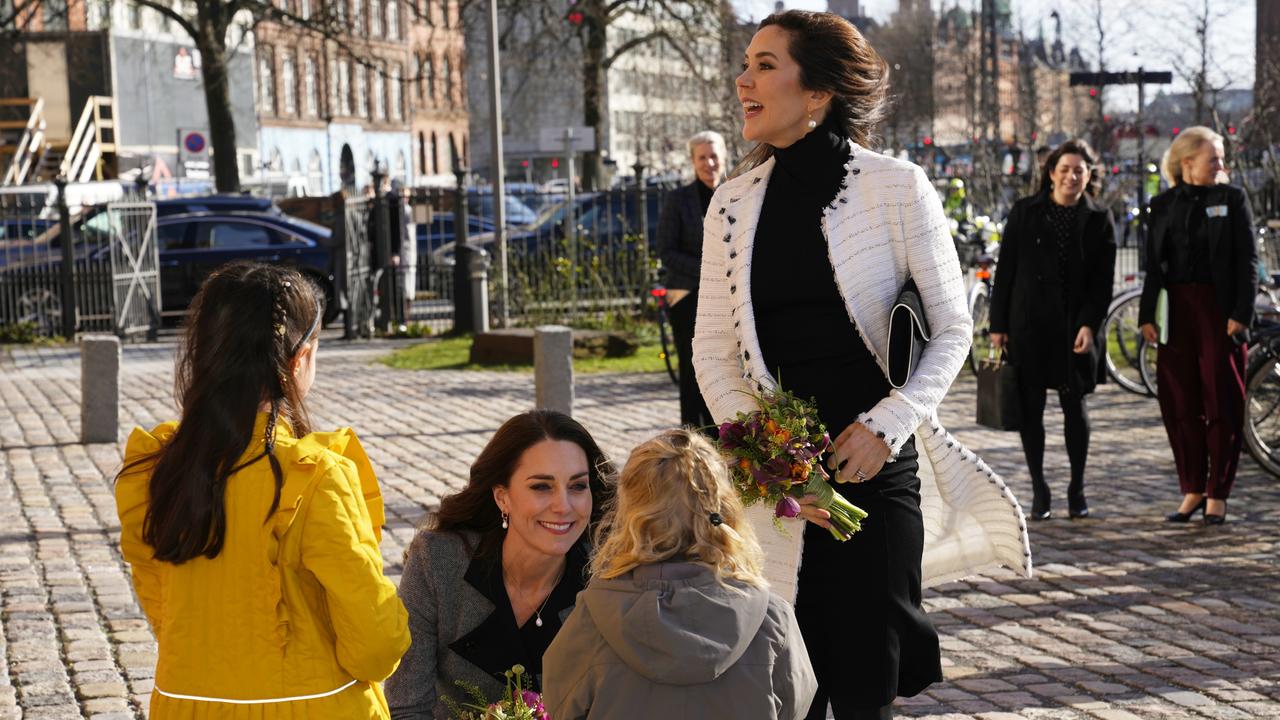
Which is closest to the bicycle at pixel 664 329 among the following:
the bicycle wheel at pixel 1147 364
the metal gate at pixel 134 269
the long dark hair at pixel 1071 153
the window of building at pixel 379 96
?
the bicycle wheel at pixel 1147 364

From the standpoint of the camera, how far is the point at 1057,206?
8672 millimetres

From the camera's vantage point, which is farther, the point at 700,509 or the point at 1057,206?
the point at 1057,206

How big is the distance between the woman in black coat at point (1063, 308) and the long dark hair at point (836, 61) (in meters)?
4.94

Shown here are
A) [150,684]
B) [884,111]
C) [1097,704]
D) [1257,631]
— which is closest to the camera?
[884,111]

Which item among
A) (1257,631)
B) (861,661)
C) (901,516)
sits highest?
(901,516)

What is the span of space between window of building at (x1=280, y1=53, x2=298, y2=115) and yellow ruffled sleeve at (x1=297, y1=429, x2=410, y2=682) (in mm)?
70624

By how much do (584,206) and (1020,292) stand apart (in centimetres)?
→ 1326

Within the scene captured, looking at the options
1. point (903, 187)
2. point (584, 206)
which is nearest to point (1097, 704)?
point (903, 187)

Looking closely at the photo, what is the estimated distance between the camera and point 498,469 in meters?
4.00

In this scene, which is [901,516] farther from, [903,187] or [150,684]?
[150,684]

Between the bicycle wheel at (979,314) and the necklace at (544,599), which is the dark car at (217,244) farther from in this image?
the necklace at (544,599)

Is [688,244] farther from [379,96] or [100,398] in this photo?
[379,96]

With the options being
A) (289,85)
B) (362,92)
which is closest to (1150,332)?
(289,85)

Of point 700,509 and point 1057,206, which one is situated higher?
point 1057,206
